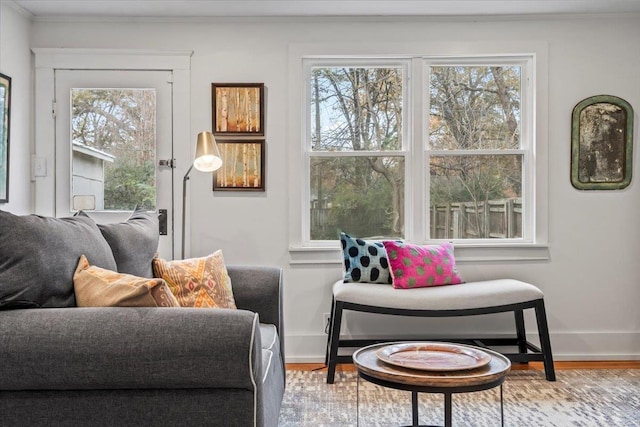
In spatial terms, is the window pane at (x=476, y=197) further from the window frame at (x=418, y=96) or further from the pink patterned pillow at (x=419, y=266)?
the pink patterned pillow at (x=419, y=266)

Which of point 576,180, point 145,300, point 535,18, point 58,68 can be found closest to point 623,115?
point 576,180

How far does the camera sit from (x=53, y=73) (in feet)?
13.1

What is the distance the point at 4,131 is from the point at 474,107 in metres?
3.05

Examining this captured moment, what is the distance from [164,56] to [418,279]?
2.23m

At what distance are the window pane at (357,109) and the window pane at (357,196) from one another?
0.12 metres

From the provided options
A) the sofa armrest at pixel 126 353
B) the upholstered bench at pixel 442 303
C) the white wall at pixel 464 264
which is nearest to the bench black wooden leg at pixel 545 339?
the upholstered bench at pixel 442 303

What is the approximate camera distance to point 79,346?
1637 mm

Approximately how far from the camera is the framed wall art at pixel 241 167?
4000 mm

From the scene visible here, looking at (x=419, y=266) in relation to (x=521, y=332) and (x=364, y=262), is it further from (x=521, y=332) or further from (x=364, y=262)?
(x=521, y=332)

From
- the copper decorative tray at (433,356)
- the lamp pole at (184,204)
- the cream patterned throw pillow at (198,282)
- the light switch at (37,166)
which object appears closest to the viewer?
the copper decorative tray at (433,356)

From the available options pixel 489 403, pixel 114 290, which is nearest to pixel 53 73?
pixel 114 290

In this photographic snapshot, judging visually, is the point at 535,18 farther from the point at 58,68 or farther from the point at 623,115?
the point at 58,68

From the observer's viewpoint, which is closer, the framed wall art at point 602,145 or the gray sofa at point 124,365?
the gray sofa at point 124,365

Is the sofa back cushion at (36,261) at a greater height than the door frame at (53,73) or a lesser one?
lesser
